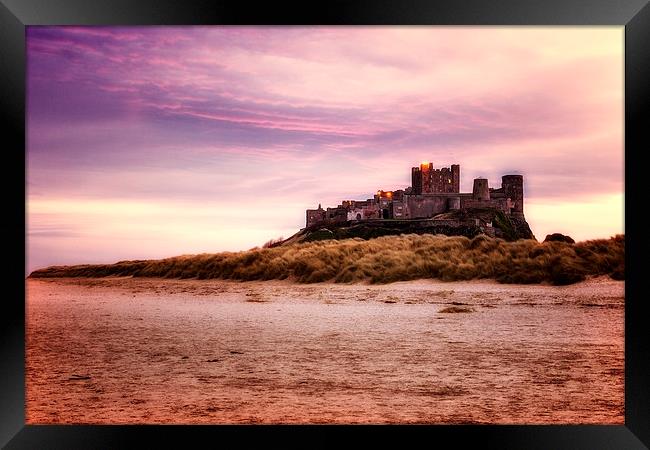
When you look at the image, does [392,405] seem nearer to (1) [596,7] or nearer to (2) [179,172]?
(1) [596,7]

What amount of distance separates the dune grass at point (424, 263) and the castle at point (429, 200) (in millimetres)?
8580

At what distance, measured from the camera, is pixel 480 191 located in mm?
32781

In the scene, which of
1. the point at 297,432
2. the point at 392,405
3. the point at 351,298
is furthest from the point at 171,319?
the point at 297,432

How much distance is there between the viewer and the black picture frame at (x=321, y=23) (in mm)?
3590

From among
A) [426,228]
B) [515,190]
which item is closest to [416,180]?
[515,190]

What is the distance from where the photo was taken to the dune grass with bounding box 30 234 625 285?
11.5 meters

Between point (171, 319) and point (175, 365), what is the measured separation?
2.42 meters

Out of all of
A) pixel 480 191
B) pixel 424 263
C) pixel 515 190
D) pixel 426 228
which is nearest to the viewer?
pixel 424 263

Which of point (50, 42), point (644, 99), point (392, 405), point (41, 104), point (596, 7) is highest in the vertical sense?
point (50, 42)

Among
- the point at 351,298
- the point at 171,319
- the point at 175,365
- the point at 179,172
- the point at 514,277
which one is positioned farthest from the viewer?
the point at 179,172

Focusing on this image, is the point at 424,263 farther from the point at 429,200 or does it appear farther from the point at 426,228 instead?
the point at 429,200

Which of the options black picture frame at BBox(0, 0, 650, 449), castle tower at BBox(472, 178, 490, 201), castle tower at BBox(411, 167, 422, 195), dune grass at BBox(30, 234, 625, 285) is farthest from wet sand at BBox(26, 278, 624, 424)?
castle tower at BBox(472, 178, 490, 201)

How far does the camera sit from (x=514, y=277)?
1155 centimetres

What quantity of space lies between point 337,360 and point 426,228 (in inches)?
778
